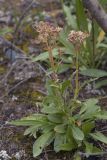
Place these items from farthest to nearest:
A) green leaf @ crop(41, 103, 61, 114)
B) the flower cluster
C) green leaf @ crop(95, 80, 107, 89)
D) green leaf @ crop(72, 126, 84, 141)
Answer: green leaf @ crop(95, 80, 107, 89)
green leaf @ crop(41, 103, 61, 114)
green leaf @ crop(72, 126, 84, 141)
the flower cluster

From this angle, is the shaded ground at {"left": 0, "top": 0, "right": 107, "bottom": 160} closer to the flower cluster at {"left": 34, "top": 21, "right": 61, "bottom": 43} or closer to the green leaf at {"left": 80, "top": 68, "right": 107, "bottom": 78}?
the green leaf at {"left": 80, "top": 68, "right": 107, "bottom": 78}

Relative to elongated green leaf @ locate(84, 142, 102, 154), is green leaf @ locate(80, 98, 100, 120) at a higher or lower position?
higher

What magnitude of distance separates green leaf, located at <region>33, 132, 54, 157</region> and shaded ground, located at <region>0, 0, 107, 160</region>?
2.5 inches

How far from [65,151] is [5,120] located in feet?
1.67

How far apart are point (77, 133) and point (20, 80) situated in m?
0.90

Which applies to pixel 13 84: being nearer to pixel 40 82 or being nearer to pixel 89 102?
pixel 40 82

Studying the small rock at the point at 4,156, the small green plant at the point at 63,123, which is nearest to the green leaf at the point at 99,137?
the small green plant at the point at 63,123

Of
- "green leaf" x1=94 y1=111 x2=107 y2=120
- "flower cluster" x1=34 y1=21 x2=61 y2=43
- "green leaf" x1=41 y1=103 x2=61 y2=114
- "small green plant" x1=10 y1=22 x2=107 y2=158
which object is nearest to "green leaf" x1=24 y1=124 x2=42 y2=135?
"small green plant" x1=10 y1=22 x2=107 y2=158

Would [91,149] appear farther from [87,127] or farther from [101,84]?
[101,84]

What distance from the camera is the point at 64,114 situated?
7.87ft

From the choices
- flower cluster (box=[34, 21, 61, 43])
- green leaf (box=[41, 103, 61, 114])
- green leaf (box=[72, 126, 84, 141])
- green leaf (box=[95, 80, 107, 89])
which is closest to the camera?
flower cluster (box=[34, 21, 61, 43])

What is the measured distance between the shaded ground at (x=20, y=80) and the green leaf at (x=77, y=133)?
0.15 metres

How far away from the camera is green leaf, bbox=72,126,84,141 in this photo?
Answer: 226 centimetres

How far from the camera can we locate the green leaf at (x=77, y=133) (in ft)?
7.43
